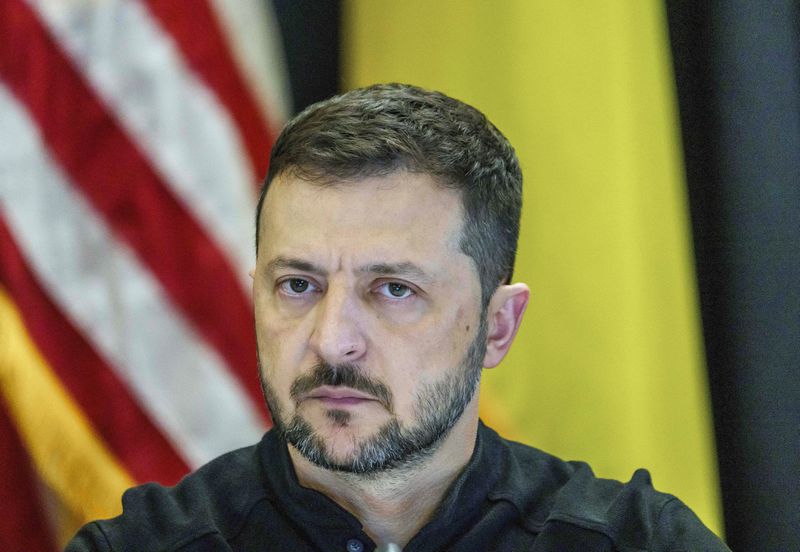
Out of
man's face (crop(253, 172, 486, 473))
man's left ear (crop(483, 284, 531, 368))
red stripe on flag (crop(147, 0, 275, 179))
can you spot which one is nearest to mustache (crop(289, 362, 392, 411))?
man's face (crop(253, 172, 486, 473))

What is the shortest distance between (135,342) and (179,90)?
1.56 ft

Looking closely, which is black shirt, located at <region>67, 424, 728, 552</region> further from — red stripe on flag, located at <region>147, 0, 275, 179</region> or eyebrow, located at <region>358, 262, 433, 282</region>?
red stripe on flag, located at <region>147, 0, 275, 179</region>

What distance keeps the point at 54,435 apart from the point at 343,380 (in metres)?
0.81

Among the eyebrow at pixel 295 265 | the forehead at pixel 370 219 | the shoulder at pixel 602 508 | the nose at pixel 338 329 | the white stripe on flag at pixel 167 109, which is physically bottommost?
the shoulder at pixel 602 508

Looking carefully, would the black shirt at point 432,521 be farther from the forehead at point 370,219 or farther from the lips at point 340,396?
the forehead at point 370,219

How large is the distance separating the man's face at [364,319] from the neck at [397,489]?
6 cm

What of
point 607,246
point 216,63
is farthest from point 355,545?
point 216,63

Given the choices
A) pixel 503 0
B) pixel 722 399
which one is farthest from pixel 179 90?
pixel 722 399

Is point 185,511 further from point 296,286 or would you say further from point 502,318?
point 502,318

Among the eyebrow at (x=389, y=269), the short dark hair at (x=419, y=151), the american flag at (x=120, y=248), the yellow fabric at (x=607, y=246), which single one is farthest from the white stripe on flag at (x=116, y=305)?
the eyebrow at (x=389, y=269)

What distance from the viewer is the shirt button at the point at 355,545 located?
141 centimetres

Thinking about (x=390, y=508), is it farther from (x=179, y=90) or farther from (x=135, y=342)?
(x=179, y=90)

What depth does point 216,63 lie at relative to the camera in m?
1.98

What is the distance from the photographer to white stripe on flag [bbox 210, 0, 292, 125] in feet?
6.56
